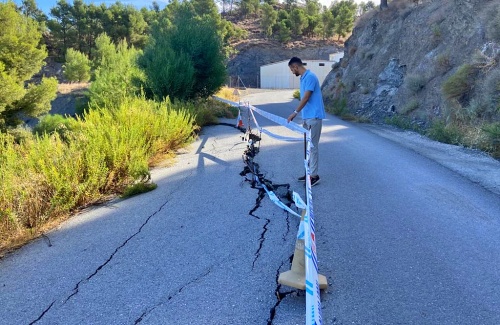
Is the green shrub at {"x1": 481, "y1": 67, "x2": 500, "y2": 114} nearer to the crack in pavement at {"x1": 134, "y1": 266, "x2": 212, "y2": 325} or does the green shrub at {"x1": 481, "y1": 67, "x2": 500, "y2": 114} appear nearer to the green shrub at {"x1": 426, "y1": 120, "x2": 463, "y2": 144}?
the green shrub at {"x1": 426, "y1": 120, "x2": 463, "y2": 144}

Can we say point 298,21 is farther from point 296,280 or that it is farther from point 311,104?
point 296,280

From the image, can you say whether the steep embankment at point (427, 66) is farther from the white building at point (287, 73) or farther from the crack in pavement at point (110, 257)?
Answer: the white building at point (287, 73)

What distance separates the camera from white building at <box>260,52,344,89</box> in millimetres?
62375

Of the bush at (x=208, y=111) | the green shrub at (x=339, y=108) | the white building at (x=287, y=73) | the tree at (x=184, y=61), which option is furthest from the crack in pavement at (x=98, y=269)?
the white building at (x=287, y=73)

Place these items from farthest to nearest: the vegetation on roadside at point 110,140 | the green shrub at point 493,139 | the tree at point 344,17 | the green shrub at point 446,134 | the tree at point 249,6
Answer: the tree at point 249,6 → the tree at point 344,17 → the green shrub at point 446,134 → the green shrub at point 493,139 → the vegetation on roadside at point 110,140

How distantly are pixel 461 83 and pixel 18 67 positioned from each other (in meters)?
23.5

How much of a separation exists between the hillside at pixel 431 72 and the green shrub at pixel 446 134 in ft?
0.11

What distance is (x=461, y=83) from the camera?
1272cm

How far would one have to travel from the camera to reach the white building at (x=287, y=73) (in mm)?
62375

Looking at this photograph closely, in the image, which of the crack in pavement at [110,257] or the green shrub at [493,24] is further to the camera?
the green shrub at [493,24]

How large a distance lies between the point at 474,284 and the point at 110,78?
2226cm

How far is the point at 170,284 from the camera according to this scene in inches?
132

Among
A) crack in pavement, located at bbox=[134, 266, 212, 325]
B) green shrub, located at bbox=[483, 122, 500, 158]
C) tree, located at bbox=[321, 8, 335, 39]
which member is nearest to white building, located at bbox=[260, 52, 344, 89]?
tree, located at bbox=[321, 8, 335, 39]

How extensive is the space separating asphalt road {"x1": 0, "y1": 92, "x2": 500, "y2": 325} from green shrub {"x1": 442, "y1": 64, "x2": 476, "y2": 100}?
293 inches
